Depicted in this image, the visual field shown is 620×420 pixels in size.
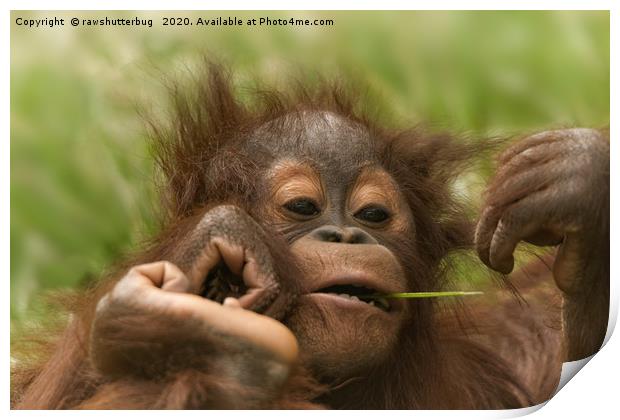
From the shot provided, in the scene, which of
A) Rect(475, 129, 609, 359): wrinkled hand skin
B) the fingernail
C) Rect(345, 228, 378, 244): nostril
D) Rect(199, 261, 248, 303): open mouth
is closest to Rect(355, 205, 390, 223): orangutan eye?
Rect(345, 228, 378, 244): nostril

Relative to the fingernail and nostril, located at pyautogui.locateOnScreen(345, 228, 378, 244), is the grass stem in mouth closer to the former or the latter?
nostril, located at pyautogui.locateOnScreen(345, 228, 378, 244)

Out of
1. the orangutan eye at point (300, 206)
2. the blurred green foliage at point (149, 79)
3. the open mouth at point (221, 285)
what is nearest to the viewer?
the open mouth at point (221, 285)

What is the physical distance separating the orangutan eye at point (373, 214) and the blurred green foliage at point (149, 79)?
0.21 m

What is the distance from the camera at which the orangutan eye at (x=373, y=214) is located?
1906 mm

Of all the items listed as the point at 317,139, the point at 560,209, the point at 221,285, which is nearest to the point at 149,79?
the point at 317,139

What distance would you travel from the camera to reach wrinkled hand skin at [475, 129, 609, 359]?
5.72 ft

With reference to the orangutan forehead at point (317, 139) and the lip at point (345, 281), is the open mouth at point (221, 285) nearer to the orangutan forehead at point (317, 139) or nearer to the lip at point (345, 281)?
the lip at point (345, 281)

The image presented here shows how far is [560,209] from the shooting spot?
1738 millimetres

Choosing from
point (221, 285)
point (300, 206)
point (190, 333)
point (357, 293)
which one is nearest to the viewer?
point (190, 333)

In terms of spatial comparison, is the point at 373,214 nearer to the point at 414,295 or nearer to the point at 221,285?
the point at 414,295

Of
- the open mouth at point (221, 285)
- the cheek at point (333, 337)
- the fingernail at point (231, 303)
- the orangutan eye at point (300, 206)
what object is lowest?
the cheek at point (333, 337)

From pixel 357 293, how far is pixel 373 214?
20cm

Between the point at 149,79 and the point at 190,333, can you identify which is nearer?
the point at 190,333

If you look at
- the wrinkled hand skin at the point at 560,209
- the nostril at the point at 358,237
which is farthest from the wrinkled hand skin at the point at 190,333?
the wrinkled hand skin at the point at 560,209
